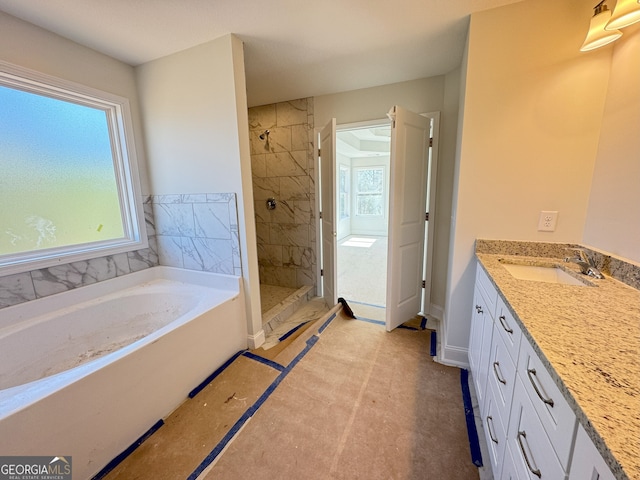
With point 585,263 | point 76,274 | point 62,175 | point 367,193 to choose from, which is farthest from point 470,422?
→ point 367,193

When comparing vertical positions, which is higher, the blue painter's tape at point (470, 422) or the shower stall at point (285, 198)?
the shower stall at point (285, 198)

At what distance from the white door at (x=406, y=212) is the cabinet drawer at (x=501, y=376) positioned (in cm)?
Answer: 108

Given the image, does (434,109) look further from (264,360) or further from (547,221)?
(264,360)

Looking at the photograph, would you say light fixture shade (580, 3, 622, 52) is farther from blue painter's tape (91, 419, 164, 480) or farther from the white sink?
blue painter's tape (91, 419, 164, 480)

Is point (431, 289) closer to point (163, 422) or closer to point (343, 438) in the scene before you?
point (343, 438)

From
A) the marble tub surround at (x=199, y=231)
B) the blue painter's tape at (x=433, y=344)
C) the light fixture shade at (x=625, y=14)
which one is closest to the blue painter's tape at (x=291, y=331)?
the marble tub surround at (x=199, y=231)

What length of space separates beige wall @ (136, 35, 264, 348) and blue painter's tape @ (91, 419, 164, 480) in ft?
2.73

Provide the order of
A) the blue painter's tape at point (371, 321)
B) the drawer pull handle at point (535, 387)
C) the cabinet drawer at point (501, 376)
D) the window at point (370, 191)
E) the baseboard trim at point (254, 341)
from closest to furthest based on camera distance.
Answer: the drawer pull handle at point (535, 387) < the cabinet drawer at point (501, 376) < the baseboard trim at point (254, 341) < the blue painter's tape at point (371, 321) < the window at point (370, 191)

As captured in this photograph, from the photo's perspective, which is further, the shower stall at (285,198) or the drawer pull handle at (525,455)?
the shower stall at (285,198)

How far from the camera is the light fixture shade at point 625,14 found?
1004mm

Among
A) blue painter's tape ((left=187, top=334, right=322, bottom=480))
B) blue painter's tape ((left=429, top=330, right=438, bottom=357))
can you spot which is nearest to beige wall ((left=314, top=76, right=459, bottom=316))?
blue painter's tape ((left=429, top=330, right=438, bottom=357))

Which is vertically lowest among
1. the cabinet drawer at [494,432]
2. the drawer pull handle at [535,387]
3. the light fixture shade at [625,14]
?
the cabinet drawer at [494,432]

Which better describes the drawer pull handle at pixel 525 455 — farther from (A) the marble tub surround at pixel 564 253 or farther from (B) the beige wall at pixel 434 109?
(B) the beige wall at pixel 434 109

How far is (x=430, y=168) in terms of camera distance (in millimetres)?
2447
